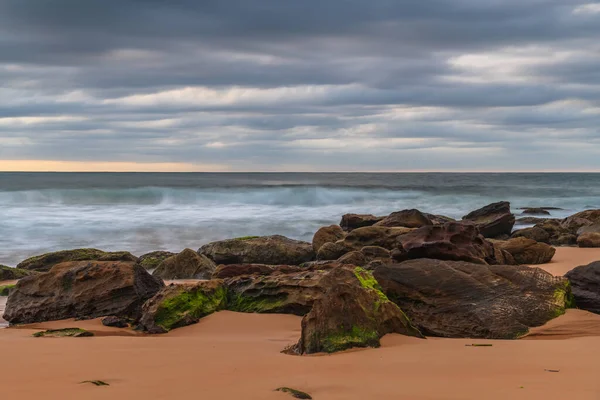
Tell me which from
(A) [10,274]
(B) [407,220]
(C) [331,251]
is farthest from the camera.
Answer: (B) [407,220]

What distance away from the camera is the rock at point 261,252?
525 inches

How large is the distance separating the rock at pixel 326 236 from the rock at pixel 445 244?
477 centimetres

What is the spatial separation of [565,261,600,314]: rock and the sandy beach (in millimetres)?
684

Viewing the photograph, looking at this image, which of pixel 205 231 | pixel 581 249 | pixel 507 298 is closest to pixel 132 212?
pixel 205 231

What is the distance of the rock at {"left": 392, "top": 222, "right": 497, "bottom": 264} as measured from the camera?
8211mm

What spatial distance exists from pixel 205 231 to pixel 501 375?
19.7 metres

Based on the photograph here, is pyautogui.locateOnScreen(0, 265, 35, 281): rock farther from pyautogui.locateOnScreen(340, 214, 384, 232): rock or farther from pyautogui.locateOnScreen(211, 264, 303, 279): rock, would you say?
pyautogui.locateOnScreen(340, 214, 384, 232): rock

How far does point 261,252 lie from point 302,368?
9373mm

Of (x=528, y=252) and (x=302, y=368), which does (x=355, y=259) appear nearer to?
(x=528, y=252)

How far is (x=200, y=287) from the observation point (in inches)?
281

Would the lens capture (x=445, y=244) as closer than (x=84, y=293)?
No

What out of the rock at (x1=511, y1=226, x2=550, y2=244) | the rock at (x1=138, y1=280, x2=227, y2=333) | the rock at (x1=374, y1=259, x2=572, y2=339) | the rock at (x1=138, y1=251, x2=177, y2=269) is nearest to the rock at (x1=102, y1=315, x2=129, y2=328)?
the rock at (x1=138, y1=280, x2=227, y2=333)

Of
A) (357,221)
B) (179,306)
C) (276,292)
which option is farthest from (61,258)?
(357,221)

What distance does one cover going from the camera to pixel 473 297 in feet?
19.4
